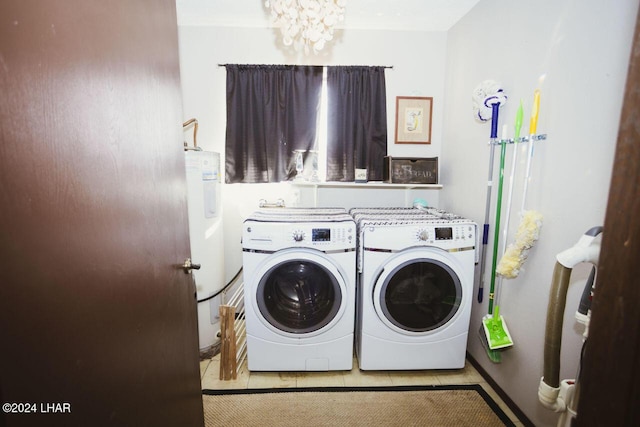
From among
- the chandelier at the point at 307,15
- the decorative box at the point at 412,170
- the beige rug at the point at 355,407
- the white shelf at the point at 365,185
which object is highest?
the chandelier at the point at 307,15

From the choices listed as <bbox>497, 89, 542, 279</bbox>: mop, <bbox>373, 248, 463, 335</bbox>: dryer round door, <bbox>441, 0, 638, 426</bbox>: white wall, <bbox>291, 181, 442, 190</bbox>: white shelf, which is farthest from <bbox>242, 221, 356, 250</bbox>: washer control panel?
<bbox>441, 0, 638, 426</bbox>: white wall

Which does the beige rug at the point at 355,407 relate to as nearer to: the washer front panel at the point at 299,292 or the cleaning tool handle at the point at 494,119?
the washer front panel at the point at 299,292

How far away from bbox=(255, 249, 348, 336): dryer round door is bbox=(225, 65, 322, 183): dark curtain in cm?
104

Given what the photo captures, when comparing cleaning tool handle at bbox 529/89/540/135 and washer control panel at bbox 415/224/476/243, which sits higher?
cleaning tool handle at bbox 529/89/540/135

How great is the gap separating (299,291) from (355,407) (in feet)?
2.48

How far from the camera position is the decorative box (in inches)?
100

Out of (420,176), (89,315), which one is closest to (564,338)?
(420,176)

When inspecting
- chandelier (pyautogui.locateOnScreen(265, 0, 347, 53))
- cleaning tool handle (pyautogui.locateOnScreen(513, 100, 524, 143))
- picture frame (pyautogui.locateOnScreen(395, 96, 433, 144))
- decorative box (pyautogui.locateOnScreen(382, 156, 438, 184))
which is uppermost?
chandelier (pyautogui.locateOnScreen(265, 0, 347, 53))

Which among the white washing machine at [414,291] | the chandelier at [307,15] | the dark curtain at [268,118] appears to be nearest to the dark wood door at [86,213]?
the chandelier at [307,15]

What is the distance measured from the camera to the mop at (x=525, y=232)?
60.2 inches

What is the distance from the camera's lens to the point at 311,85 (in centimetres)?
261

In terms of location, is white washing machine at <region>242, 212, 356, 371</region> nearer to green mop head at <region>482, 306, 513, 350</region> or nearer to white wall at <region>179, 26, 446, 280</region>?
green mop head at <region>482, 306, 513, 350</region>

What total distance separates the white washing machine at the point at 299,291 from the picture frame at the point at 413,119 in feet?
3.89

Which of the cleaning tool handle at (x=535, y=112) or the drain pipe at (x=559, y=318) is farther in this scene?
the cleaning tool handle at (x=535, y=112)
